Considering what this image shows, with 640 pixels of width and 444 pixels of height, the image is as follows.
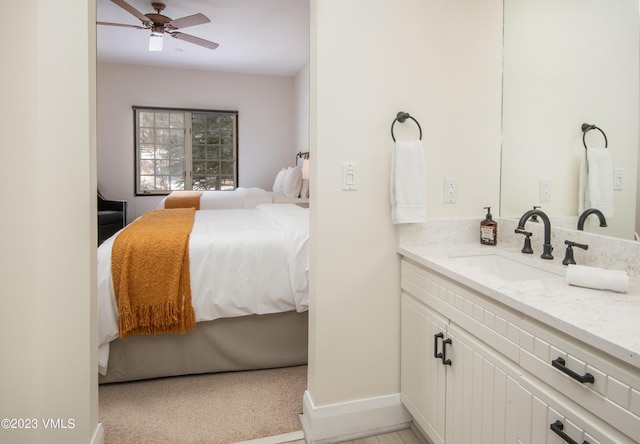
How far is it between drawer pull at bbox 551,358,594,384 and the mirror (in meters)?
0.70

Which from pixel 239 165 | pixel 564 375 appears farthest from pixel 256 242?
pixel 239 165

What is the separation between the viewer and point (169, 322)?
7.28 ft

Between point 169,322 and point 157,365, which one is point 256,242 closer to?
point 169,322

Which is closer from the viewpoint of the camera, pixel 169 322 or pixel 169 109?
pixel 169 322

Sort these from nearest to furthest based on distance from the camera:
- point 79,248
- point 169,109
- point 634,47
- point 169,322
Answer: point 634,47 → point 79,248 → point 169,322 → point 169,109

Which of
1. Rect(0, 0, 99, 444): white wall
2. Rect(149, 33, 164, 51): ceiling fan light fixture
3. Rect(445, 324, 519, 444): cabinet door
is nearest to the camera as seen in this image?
Rect(445, 324, 519, 444): cabinet door

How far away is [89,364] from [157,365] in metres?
0.91

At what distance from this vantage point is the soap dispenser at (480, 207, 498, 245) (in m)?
1.87

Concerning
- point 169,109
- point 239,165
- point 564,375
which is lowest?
point 564,375

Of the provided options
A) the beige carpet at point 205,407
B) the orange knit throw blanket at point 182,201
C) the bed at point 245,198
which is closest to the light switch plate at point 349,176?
the beige carpet at point 205,407

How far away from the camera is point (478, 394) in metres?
1.28

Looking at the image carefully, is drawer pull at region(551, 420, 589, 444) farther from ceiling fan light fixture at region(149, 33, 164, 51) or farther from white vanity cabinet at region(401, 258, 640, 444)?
ceiling fan light fixture at region(149, 33, 164, 51)

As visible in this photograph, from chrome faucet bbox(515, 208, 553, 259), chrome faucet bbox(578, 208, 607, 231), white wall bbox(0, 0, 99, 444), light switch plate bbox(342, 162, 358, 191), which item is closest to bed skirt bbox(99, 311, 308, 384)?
white wall bbox(0, 0, 99, 444)

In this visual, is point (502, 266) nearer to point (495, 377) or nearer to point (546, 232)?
point (546, 232)
